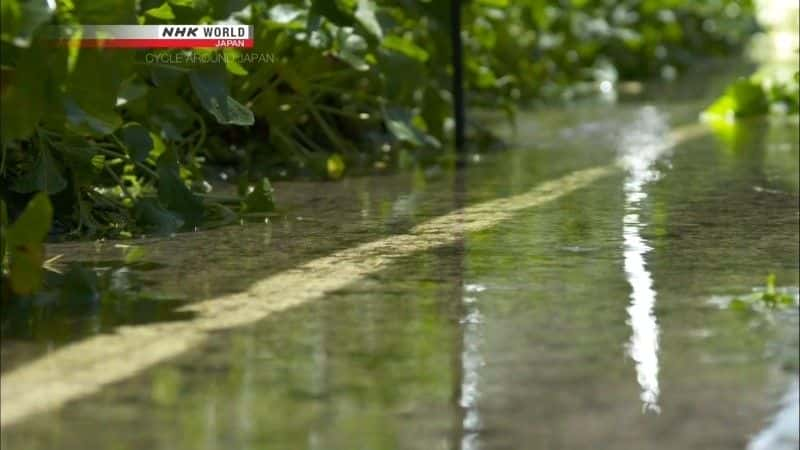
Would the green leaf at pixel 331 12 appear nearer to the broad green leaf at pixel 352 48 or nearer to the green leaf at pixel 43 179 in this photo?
the broad green leaf at pixel 352 48

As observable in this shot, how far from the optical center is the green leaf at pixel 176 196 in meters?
2.64

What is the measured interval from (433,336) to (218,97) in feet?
3.48

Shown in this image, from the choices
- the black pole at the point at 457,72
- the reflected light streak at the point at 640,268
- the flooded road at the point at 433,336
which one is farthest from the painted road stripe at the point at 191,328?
the black pole at the point at 457,72

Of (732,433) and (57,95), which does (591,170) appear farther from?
(732,433)

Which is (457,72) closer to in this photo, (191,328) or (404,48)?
(404,48)

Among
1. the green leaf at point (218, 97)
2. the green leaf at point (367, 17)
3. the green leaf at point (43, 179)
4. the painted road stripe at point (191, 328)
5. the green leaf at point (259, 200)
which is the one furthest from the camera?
the green leaf at point (367, 17)

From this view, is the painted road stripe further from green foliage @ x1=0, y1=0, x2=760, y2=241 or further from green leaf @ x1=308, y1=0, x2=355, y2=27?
green leaf @ x1=308, y1=0, x2=355, y2=27

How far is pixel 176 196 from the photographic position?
8.72 ft

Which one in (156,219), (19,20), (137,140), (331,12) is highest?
(331,12)

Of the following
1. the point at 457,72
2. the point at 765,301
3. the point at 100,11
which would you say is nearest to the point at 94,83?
the point at 100,11

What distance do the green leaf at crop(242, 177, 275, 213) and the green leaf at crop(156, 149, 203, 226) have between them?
0.14 metres

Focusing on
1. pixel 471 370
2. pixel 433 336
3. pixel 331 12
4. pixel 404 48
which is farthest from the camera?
pixel 404 48

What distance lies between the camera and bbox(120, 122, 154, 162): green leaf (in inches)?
104

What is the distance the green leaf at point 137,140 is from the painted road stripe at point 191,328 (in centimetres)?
44
